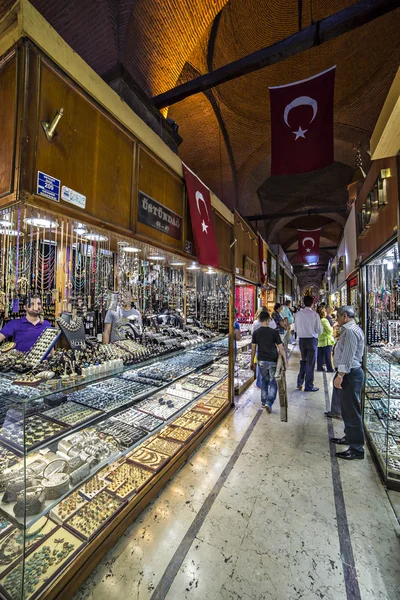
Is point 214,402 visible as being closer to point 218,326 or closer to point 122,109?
point 218,326

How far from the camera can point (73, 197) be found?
1811 millimetres

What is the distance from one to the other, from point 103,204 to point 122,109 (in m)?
0.94

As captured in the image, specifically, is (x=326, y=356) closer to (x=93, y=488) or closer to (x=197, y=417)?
(x=197, y=417)

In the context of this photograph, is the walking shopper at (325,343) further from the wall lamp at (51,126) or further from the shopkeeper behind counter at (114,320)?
the wall lamp at (51,126)

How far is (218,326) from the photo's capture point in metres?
5.23

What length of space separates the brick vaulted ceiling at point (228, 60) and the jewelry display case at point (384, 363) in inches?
169

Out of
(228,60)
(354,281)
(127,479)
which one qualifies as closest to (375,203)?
(354,281)

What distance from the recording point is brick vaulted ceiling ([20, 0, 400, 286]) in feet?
10.5

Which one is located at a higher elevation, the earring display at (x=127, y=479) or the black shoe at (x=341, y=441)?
the earring display at (x=127, y=479)

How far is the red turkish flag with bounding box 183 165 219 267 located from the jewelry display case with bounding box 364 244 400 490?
2240 mm

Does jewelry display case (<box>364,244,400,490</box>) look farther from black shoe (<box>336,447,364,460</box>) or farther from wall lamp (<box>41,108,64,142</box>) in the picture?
wall lamp (<box>41,108,64,142</box>)

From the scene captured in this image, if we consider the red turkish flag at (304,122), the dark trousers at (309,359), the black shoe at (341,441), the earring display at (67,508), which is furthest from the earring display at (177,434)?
the red turkish flag at (304,122)

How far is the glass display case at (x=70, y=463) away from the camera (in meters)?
1.52

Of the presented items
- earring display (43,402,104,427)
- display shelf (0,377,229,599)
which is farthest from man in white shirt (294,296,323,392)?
earring display (43,402,104,427)
